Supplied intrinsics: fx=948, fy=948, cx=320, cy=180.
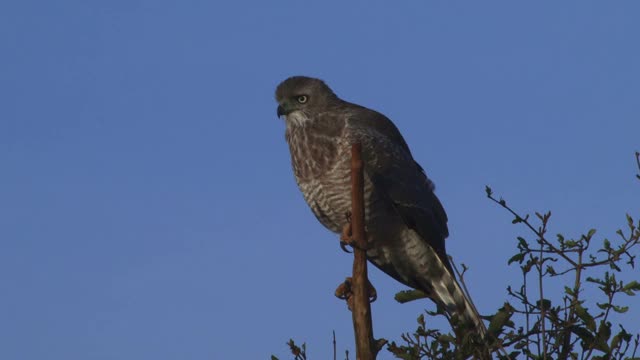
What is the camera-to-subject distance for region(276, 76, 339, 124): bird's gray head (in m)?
8.48

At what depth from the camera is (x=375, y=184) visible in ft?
26.4

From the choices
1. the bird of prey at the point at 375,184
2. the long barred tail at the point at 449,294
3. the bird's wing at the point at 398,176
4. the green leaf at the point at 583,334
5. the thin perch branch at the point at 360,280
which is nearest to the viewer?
the thin perch branch at the point at 360,280

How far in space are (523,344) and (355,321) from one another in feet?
3.07

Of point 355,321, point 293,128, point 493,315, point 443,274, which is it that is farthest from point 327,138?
point 355,321

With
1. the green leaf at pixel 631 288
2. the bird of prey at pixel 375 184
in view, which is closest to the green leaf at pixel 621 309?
the green leaf at pixel 631 288

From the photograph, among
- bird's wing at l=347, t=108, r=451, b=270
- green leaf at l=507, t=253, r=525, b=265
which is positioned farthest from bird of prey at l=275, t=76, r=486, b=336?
green leaf at l=507, t=253, r=525, b=265

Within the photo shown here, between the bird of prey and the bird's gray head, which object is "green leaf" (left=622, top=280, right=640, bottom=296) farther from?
the bird's gray head

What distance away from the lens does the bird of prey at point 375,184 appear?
7941mm

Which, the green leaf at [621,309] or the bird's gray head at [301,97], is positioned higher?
the bird's gray head at [301,97]

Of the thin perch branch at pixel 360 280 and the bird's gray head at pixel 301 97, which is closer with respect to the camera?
the thin perch branch at pixel 360 280

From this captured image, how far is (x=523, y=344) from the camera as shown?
4.59m

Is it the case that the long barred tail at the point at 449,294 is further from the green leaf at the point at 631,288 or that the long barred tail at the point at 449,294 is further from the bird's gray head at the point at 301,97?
the green leaf at the point at 631,288

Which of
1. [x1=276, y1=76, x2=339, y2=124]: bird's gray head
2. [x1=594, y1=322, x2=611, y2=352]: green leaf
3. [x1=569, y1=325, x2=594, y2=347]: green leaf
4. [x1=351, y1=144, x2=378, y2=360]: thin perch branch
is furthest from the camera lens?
[x1=276, y1=76, x2=339, y2=124]: bird's gray head

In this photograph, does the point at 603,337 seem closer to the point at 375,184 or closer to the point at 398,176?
the point at 375,184
